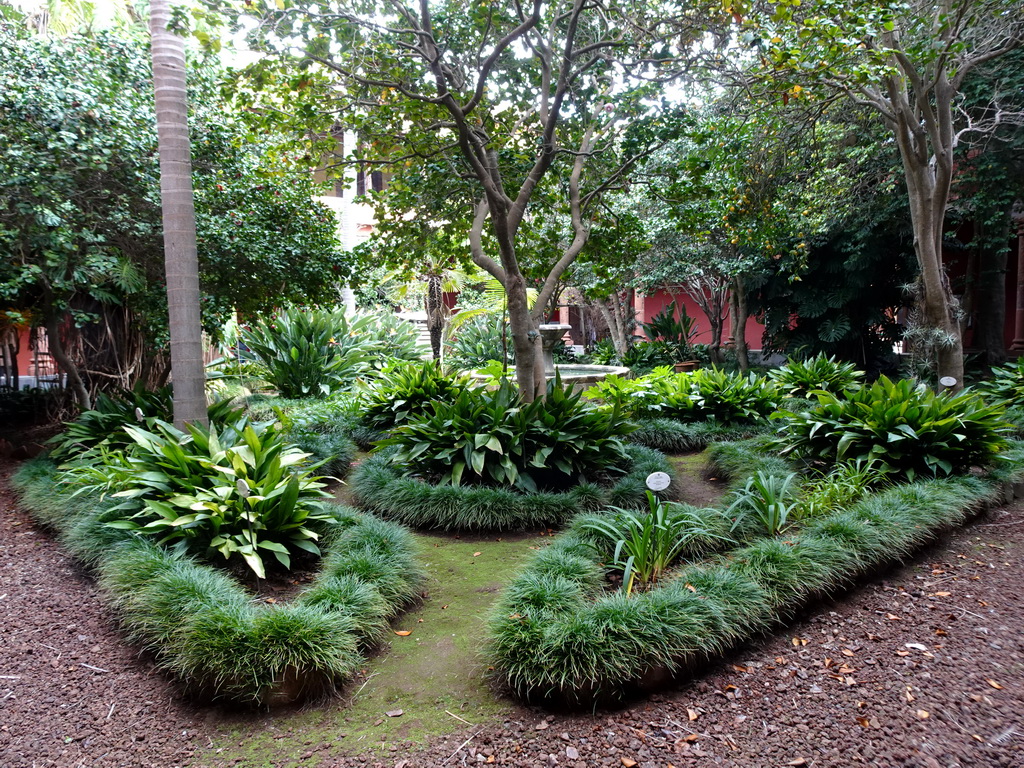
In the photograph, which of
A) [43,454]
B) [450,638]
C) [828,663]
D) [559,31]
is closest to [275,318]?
[43,454]

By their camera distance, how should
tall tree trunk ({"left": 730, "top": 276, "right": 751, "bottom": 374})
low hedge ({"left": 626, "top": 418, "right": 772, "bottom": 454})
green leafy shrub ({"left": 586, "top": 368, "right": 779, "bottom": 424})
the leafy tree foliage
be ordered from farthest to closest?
tall tree trunk ({"left": 730, "top": 276, "right": 751, "bottom": 374}) < green leafy shrub ({"left": 586, "top": 368, "right": 779, "bottom": 424}) < low hedge ({"left": 626, "top": 418, "right": 772, "bottom": 454}) < the leafy tree foliage

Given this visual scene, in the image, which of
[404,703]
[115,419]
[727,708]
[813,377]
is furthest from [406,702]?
[813,377]

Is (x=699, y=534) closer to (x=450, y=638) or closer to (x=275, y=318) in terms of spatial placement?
(x=450, y=638)

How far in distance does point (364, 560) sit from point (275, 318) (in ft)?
31.1

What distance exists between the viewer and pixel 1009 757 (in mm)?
2570

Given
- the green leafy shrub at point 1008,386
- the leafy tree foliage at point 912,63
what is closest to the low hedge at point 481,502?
the leafy tree foliage at point 912,63

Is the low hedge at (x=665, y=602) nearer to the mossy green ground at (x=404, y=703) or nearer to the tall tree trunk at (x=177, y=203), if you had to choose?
the mossy green ground at (x=404, y=703)

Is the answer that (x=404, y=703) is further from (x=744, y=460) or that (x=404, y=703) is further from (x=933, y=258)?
(x=933, y=258)

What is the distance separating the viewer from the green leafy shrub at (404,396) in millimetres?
8805

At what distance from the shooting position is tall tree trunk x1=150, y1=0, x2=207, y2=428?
5148 mm

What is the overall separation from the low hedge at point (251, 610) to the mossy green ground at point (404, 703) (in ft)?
0.39

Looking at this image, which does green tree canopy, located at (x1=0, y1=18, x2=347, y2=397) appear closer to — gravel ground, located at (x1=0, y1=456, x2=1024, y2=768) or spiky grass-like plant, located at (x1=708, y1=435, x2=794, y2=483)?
gravel ground, located at (x1=0, y1=456, x2=1024, y2=768)

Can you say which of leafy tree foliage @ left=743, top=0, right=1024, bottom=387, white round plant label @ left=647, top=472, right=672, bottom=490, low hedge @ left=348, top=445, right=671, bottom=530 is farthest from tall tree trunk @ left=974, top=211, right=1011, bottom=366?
white round plant label @ left=647, top=472, right=672, bottom=490

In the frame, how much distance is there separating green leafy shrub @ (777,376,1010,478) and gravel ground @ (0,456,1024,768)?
1997 millimetres
